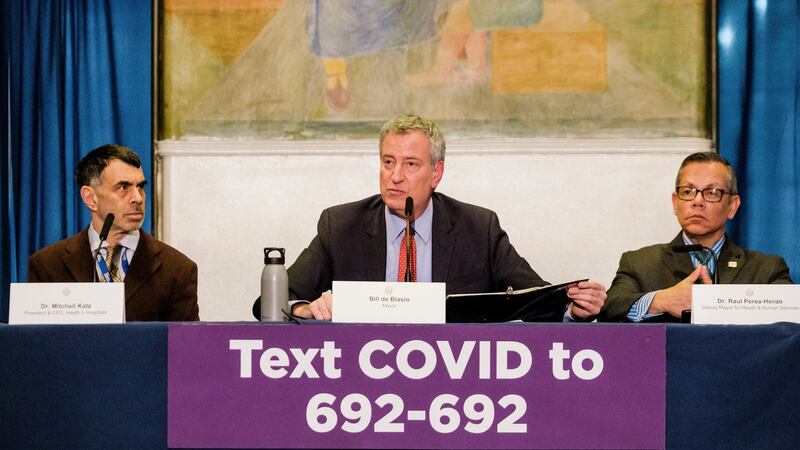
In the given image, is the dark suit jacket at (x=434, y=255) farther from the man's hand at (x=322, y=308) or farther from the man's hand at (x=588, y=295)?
the man's hand at (x=322, y=308)

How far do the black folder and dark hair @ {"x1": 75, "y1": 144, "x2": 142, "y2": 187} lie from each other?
5.65 feet

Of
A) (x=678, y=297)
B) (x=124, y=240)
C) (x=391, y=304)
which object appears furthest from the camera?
(x=124, y=240)

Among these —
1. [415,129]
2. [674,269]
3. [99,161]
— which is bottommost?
[674,269]

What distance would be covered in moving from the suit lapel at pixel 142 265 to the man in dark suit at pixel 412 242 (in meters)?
0.54

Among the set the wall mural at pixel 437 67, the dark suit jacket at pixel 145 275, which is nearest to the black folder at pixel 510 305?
the dark suit jacket at pixel 145 275

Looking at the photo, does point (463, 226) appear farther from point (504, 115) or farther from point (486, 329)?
point (504, 115)

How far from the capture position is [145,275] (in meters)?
3.49

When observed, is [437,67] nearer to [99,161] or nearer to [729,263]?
[99,161]

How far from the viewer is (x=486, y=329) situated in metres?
2.37

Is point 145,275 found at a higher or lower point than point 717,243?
lower

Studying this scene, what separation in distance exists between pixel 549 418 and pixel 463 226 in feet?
4.17

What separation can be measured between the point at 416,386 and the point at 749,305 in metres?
0.90

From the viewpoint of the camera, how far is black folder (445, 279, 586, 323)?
8.70 feet

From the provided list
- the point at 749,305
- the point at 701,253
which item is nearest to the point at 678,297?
the point at 749,305
